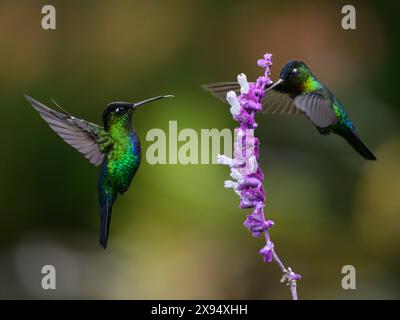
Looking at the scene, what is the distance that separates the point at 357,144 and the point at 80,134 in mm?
1046

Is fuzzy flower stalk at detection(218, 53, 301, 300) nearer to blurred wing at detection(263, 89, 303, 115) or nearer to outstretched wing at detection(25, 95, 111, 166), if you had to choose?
outstretched wing at detection(25, 95, 111, 166)

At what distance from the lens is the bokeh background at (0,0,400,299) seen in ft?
14.9

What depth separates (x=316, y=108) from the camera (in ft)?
6.85

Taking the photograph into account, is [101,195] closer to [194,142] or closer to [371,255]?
→ [194,142]

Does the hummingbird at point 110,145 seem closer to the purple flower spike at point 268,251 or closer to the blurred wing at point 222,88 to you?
the blurred wing at point 222,88

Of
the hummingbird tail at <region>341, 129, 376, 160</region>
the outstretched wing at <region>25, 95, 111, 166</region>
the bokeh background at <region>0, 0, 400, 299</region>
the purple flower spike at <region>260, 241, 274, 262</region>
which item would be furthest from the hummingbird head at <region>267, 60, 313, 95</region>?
the bokeh background at <region>0, 0, 400, 299</region>

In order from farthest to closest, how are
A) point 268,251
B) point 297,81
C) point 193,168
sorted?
point 193,168, point 297,81, point 268,251

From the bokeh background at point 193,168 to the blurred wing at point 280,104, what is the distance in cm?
198

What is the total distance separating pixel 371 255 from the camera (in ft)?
15.3

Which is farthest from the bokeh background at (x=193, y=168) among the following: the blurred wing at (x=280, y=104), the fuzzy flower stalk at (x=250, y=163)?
the fuzzy flower stalk at (x=250, y=163)

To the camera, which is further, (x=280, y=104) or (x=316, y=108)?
(x=280, y=104)

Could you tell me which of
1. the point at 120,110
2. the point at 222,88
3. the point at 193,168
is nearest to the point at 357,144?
the point at 222,88

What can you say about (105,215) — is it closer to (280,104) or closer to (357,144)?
(280,104)

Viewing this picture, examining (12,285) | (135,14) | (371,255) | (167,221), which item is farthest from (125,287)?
(135,14)
